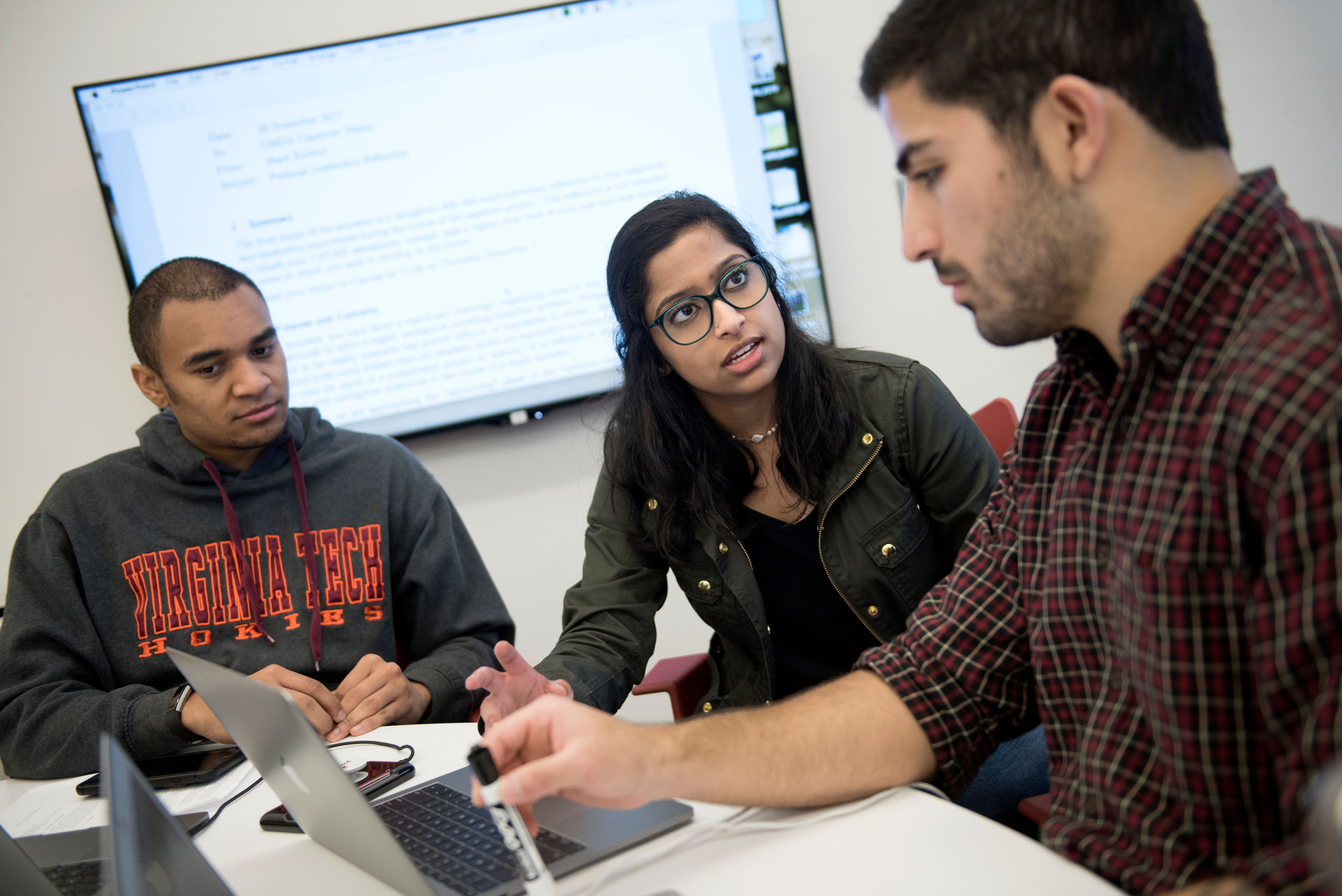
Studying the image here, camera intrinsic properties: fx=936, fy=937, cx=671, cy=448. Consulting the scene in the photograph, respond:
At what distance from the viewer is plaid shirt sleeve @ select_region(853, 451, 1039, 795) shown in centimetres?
97

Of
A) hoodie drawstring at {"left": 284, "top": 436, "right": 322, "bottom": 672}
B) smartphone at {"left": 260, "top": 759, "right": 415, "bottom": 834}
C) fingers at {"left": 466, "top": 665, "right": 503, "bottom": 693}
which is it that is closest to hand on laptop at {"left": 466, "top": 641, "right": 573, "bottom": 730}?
fingers at {"left": 466, "top": 665, "right": 503, "bottom": 693}

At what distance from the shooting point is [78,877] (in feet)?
3.32

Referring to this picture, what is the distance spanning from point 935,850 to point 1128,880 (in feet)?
0.49

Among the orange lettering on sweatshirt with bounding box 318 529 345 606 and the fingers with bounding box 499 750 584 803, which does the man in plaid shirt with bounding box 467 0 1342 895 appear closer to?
the fingers with bounding box 499 750 584 803

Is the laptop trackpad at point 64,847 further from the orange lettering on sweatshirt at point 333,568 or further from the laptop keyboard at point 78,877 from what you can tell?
the orange lettering on sweatshirt at point 333,568

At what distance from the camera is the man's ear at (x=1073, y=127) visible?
77 cm

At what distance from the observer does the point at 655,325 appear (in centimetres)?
163

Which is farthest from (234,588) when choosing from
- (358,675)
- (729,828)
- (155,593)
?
(729,828)

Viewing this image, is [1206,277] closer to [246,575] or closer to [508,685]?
[508,685]

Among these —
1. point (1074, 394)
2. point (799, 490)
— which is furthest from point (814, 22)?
point (1074, 394)

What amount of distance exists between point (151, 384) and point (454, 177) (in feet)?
3.10

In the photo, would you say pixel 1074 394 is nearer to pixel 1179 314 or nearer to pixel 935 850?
pixel 1179 314

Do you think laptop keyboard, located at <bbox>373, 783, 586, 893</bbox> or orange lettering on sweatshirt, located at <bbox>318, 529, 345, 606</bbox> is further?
orange lettering on sweatshirt, located at <bbox>318, 529, 345, 606</bbox>

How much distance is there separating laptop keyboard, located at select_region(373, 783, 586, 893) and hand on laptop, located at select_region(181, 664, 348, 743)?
1.28 feet
